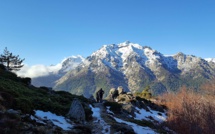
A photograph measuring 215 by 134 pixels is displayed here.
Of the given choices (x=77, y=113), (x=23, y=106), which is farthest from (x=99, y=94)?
(x=23, y=106)

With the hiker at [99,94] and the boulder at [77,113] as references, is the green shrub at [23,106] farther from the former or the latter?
the hiker at [99,94]

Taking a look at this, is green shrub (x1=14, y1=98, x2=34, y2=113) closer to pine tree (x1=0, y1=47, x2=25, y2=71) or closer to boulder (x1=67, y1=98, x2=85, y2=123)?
boulder (x1=67, y1=98, x2=85, y2=123)

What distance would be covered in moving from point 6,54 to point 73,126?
6755 centimetres

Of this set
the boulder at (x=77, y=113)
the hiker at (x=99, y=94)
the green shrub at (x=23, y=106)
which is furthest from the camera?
the hiker at (x=99, y=94)

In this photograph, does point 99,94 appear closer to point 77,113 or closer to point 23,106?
point 77,113

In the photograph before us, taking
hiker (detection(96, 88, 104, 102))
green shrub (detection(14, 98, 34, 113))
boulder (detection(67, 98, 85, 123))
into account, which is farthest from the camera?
hiker (detection(96, 88, 104, 102))

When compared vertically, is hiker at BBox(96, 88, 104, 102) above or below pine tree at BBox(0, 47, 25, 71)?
below

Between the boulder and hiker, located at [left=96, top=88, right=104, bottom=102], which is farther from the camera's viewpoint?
hiker, located at [left=96, top=88, right=104, bottom=102]

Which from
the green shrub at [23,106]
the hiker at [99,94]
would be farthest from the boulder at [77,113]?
the hiker at [99,94]

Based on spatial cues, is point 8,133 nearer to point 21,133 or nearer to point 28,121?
point 21,133

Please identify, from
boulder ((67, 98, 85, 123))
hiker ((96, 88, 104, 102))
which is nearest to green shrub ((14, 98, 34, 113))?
boulder ((67, 98, 85, 123))

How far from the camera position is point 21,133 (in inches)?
677

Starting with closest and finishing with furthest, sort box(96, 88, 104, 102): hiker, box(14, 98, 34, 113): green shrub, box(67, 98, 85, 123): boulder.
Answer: box(14, 98, 34, 113): green shrub → box(67, 98, 85, 123): boulder → box(96, 88, 104, 102): hiker

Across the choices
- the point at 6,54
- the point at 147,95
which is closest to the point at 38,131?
the point at 6,54
